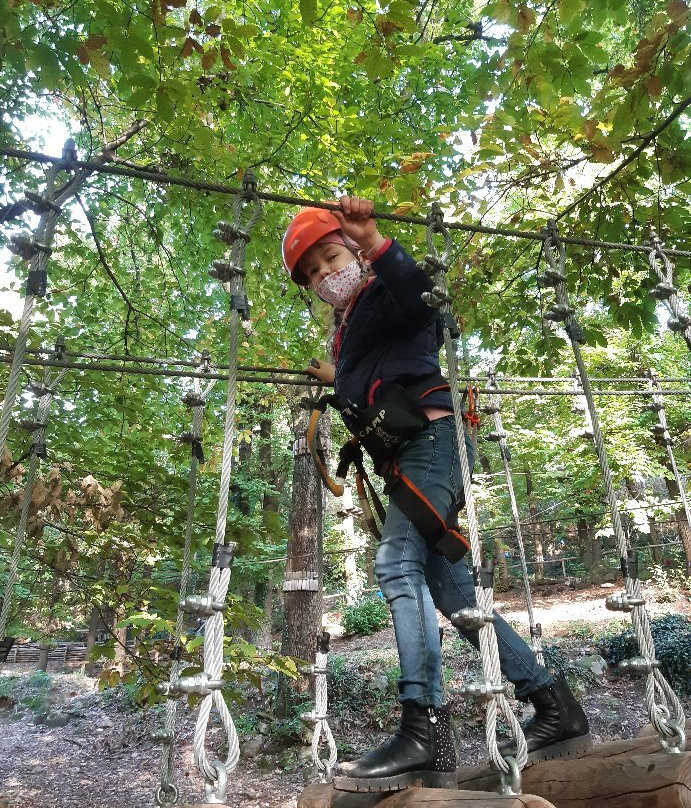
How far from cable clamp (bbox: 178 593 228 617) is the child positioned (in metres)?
0.61

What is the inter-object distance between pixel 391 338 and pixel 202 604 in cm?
109

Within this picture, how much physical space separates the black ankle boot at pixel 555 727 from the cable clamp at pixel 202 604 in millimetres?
1119

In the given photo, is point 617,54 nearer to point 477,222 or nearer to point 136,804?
point 477,222

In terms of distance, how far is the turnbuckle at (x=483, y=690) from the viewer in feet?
3.89

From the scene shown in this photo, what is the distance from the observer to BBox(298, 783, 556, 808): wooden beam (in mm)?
1060

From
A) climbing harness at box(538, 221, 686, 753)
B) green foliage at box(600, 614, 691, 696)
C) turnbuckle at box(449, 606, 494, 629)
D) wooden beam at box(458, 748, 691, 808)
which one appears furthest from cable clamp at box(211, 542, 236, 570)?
green foliage at box(600, 614, 691, 696)

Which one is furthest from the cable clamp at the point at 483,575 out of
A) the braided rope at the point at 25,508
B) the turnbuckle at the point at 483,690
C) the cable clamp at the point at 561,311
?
the braided rope at the point at 25,508

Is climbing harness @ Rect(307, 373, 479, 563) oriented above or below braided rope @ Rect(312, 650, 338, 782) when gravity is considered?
above

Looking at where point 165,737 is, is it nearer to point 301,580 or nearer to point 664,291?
point 664,291

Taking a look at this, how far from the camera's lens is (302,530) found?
21.2 feet

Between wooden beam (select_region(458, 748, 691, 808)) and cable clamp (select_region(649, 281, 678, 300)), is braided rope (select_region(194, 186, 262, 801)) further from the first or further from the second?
cable clamp (select_region(649, 281, 678, 300))

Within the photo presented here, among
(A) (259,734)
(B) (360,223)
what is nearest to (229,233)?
(B) (360,223)

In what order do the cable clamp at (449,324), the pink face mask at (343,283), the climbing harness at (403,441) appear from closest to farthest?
the cable clamp at (449,324) < the climbing harness at (403,441) < the pink face mask at (343,283)

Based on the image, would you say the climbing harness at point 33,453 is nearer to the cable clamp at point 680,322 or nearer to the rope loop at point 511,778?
the rope loop at point 511,778
